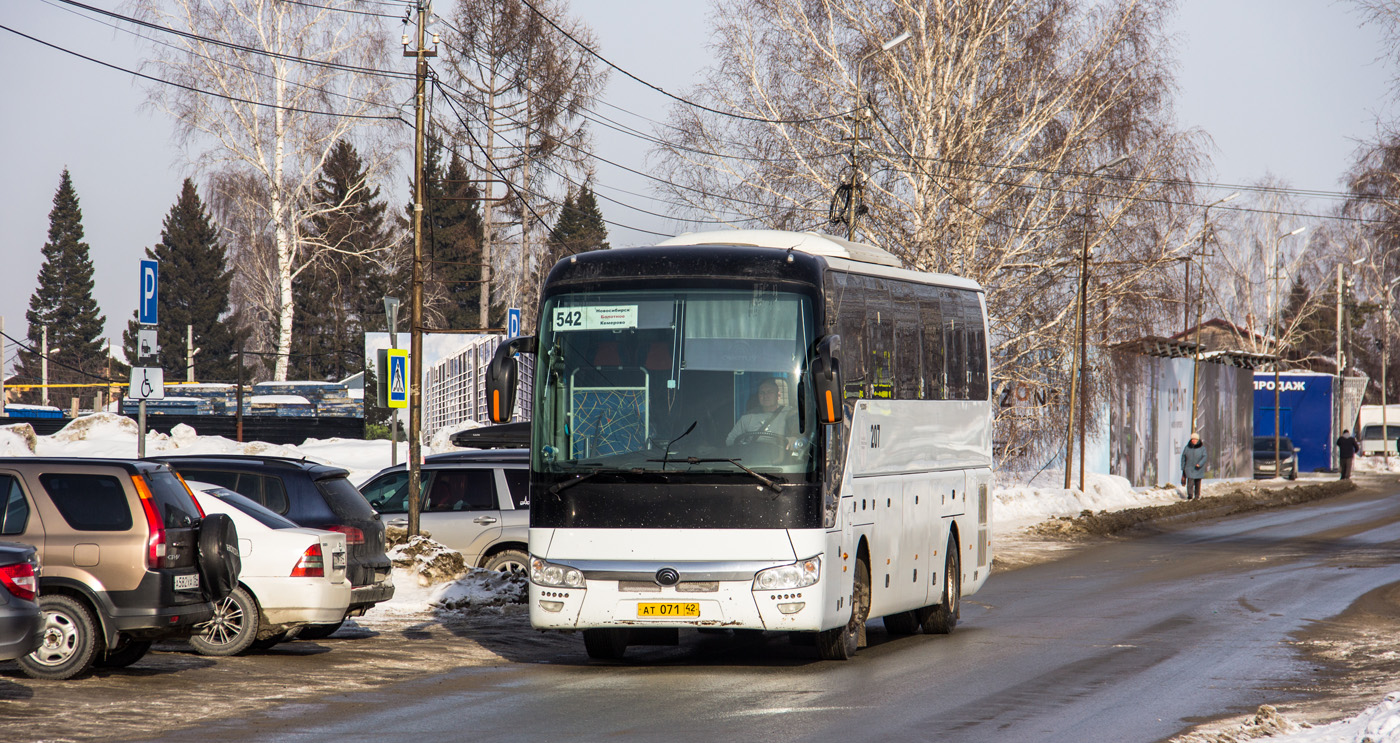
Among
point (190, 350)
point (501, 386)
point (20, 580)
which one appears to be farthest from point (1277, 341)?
point (20, 580)

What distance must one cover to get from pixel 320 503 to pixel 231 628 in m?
1.35

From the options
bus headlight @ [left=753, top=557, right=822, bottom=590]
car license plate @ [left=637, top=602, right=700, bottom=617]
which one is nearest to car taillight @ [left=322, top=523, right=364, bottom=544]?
car license plate @ [left=637, top=602, right=700, bottom=617]

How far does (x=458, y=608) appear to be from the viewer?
1569 cm

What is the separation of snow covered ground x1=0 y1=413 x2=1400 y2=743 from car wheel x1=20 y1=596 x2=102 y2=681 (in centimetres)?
435

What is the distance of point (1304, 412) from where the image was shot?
62.7m

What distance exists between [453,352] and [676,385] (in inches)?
1140

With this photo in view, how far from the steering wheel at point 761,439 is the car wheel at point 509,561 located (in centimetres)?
637

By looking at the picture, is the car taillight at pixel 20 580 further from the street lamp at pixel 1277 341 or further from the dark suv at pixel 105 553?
the street lamp at pixel 1277 341

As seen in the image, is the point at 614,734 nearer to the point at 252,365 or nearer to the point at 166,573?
the point at 166,573

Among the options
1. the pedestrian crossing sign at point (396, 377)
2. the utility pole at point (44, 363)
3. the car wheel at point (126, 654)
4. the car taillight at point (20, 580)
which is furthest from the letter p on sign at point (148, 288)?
the utility pole at point (44, 363)

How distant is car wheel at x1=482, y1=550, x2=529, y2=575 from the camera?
55.9 ft

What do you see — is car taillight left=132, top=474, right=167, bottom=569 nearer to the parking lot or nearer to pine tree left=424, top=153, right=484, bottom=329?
the parking lot

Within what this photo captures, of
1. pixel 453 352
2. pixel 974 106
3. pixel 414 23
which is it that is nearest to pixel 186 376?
pixel 453 352

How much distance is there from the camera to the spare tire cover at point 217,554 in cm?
1100
